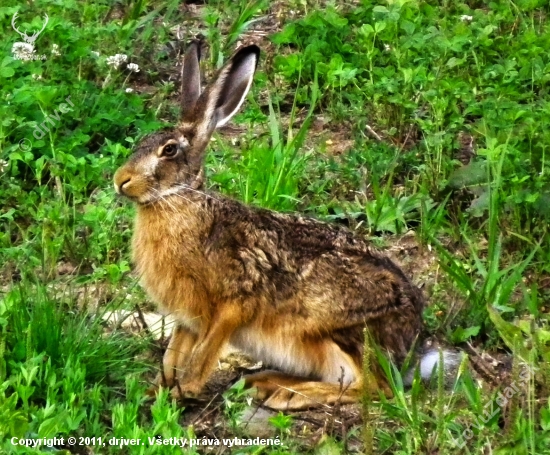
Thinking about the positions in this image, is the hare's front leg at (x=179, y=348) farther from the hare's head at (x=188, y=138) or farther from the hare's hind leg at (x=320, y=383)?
the hare's head at (x=188, y=138)

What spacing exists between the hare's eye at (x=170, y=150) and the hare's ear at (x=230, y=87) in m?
0.30

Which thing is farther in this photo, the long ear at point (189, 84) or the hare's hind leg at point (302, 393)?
the long ear at point (189, 84)

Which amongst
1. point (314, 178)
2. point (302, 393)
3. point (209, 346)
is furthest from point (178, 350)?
point (314, 178)

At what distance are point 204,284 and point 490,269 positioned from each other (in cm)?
149

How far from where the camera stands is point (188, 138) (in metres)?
6.43

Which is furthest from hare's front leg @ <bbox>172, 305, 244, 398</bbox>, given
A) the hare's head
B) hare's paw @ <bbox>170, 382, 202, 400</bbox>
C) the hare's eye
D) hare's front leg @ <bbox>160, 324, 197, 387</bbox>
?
the hare's eye

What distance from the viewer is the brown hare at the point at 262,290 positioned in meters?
6.01

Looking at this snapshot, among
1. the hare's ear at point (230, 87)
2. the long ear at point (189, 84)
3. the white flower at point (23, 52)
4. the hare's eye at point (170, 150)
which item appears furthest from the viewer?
the white flower at point (23, 52)

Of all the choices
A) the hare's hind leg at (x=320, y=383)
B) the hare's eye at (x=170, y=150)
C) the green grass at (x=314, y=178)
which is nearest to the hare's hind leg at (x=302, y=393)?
→ the hare's hind leg at (x=320, y=383)

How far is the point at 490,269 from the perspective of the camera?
6.51 m

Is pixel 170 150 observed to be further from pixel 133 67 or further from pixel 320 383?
pixel 133 67

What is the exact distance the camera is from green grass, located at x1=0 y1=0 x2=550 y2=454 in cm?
540

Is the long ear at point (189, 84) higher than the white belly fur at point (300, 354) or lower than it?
higher

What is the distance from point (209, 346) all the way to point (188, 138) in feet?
3.60
